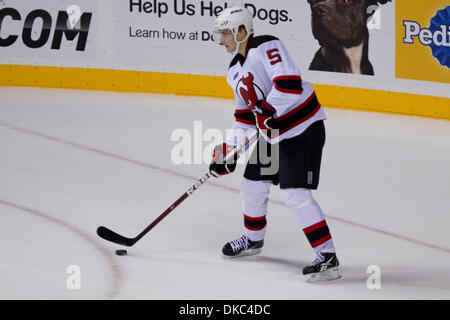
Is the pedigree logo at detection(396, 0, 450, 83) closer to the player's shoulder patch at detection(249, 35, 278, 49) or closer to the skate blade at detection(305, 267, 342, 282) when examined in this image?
the player's shoulder patch at detection(249, 35, 278, 49)

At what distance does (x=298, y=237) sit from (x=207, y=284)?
0.91 m

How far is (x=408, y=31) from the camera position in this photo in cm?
759

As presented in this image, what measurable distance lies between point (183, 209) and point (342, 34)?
300 centimetres

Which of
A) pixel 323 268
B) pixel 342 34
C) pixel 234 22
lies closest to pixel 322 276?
pixel 323 268

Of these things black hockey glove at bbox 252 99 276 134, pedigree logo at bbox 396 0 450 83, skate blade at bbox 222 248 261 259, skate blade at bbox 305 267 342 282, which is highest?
pedigree logo at bbox 396 0 450 83

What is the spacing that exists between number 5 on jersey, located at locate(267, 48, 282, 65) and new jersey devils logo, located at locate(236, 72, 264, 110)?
154 millimetres

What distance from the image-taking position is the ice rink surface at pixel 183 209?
4.04m

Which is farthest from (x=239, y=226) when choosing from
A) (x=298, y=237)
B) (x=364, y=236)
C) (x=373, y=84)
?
(x=373, y=84)

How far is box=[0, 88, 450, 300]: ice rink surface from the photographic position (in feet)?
13.3

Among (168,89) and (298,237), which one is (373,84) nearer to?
(168,89)

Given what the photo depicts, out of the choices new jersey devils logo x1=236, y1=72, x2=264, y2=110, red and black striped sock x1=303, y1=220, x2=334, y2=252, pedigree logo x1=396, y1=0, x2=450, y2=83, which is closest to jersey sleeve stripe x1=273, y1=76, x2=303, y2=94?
new jersey devils logo x1=236, y1=72, x2=264, y2=110

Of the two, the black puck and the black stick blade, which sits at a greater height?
the black stick blade

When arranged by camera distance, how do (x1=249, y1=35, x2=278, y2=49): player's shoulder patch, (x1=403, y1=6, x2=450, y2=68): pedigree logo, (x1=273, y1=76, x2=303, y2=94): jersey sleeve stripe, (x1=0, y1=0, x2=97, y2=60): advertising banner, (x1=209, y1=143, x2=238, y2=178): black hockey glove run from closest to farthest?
(x1=273, y1=76, x2=303, y2=94): jersey sleeve stripe
(x1=249, y1=35, x2=278, y2=49): player's shoulder patch
(x1=209, y1=143, x2=238, y2=178): black hockey glove
(x1=403, y1=6, x2=450, y2=68): pedigree logo
(x1=0, y1=0, x2=97, y2=60): advertising banner

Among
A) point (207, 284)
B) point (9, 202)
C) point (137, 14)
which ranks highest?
point (137, 14)
